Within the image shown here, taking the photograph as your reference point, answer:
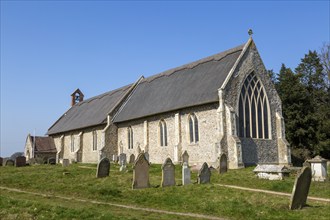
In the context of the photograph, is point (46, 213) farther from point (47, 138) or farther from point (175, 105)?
point (47, 138)

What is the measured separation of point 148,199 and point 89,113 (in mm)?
30594

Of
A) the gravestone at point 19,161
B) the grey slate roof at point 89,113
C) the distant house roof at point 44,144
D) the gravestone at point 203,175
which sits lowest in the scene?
the gravestone at point 203,175

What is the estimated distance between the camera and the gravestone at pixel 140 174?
1608 centimetres

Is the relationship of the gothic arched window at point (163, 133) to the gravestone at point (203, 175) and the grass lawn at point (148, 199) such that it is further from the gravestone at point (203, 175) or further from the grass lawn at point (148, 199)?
the gravestone at point (203, 175)

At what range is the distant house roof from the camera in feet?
147

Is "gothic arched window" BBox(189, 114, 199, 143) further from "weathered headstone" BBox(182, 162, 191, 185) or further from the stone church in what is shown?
"weathered headstone" BBox(182, 162, 191, 185)

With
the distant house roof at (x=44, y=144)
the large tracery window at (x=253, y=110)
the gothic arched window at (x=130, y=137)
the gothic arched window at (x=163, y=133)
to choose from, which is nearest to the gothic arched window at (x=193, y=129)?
the gothic arched window at (x=163, y=133)

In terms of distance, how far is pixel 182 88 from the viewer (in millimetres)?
31344

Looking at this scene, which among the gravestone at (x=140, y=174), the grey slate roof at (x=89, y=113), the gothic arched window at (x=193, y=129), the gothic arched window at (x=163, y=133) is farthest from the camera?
the grey slate roof at (x=89, y=113)

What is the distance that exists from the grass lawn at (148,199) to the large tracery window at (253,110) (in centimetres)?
786

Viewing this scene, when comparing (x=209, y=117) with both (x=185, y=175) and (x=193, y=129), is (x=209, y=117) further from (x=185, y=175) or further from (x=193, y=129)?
(x=185, y=175)

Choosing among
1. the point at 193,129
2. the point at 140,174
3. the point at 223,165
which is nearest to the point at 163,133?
the point at 193,129

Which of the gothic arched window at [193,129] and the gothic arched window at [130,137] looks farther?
the gothic arched window at [130,137]

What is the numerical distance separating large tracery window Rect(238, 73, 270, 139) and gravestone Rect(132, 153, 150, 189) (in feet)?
39.7
